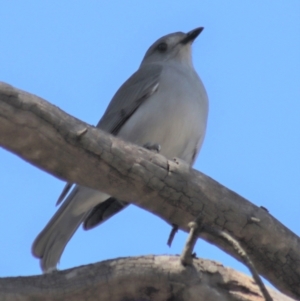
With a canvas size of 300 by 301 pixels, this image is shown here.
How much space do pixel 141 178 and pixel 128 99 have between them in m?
2.61

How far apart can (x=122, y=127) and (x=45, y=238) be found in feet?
4.78

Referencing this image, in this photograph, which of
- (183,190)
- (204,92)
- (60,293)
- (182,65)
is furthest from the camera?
(182,65)

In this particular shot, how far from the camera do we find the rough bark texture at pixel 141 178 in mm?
4281

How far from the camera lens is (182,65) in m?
7.88

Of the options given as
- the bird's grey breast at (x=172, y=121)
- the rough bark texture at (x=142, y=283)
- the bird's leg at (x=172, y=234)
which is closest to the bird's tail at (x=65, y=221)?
the bird's grey breast at (x=172, y=121)

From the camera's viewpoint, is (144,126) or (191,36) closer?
(144,126)

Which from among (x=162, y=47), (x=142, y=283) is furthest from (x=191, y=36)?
(x=142, y=283)

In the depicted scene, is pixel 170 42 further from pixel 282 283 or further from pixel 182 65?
pixel 282 283

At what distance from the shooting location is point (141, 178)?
15.2 ft

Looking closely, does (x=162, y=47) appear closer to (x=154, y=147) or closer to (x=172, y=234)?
(x=154, y=147)

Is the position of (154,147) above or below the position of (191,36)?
below

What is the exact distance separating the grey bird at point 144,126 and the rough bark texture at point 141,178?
54.8 inches

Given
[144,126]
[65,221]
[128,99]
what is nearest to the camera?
[65,221]

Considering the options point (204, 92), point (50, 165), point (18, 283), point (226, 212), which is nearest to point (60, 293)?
point (18, 283)
